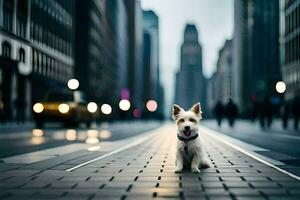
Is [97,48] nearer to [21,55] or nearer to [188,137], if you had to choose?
[21,55]

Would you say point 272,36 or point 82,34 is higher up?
point 272,36

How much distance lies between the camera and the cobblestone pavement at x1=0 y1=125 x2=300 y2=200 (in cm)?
596

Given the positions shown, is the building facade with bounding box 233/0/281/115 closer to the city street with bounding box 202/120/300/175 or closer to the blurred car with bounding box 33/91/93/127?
the blurred car with bounding box 33/91/93/127

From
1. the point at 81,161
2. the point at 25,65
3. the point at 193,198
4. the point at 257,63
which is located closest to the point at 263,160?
the point at 81,161

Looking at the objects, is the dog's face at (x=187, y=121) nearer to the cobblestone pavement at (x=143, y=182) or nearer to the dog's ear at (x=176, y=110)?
the dog's ear at (x=176, y=110)

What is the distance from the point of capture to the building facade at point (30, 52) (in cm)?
4891

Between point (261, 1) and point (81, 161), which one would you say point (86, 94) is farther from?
point (261, 1)

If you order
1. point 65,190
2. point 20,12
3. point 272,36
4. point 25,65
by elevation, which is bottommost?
point 65,190

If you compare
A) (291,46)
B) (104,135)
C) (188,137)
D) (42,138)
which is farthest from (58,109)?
(291,46)

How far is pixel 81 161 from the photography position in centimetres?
1022

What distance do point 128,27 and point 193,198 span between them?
175247mm

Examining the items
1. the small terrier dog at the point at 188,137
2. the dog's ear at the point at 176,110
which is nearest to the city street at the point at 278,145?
the small terrier dog at the point at 188,137

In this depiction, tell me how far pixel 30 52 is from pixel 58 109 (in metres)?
26.7

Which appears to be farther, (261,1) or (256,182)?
(261,1)
